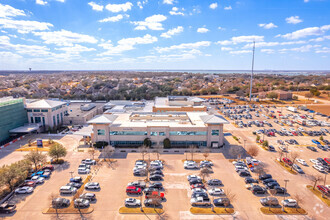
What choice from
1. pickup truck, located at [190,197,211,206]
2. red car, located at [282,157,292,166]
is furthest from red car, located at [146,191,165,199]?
red car, located at [282,157,292,166]

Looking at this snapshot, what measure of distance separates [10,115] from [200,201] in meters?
55.5

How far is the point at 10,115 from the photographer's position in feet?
182

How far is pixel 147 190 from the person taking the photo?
101 feet

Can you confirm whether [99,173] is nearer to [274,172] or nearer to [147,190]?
[147,190]

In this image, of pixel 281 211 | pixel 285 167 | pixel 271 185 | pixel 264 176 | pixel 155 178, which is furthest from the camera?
pixel 285 167

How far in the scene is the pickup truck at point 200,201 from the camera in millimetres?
28250

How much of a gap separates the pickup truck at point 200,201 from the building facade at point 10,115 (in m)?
51.5

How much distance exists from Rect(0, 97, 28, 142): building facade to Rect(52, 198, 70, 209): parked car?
36.6m

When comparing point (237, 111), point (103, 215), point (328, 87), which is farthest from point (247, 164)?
point (328, 87)

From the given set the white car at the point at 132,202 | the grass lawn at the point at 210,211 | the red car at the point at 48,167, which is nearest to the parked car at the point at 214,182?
the grass lawn at the point at 210,211

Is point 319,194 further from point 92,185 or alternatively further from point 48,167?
point 48,167

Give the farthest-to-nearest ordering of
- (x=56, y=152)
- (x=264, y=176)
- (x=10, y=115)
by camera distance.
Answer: (x=10, y=115), (x=56, y=152), (x=264, y=176)

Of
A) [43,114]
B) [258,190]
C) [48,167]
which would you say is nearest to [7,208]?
[48,167]

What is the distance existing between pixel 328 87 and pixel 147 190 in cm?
14743
